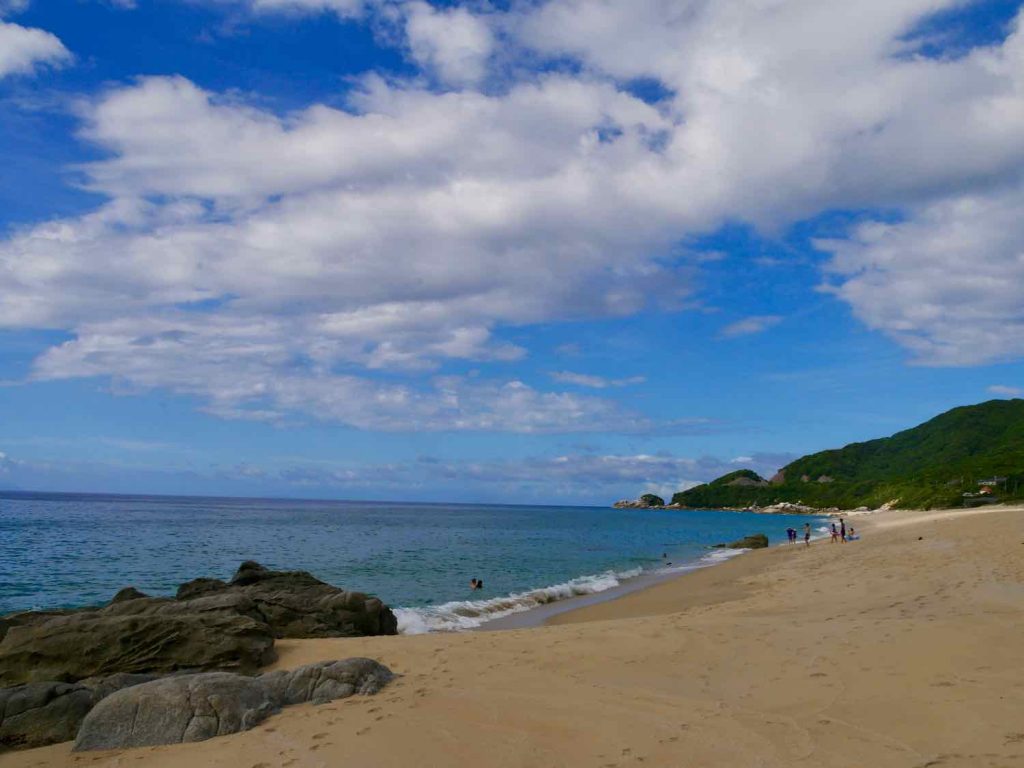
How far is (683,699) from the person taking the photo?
368 inches

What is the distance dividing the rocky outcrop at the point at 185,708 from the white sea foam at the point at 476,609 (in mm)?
11653

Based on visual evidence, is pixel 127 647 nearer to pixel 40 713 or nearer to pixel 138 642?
pixel 138 642

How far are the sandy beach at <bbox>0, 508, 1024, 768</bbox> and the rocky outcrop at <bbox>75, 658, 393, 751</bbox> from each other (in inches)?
10.2

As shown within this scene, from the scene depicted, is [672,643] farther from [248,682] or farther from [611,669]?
[248,682]

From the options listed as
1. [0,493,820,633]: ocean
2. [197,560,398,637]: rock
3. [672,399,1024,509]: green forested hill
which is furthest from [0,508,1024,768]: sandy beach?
[672,399,1024,509]: green forested hill

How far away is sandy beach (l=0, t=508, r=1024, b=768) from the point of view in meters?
7.43

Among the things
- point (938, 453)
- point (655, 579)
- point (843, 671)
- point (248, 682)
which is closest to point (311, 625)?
point (248, 682)

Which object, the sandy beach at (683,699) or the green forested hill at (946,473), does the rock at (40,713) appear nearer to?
the sandy beach at (683,699)

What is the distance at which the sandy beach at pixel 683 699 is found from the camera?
7434 mm

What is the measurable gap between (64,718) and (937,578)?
917 inches

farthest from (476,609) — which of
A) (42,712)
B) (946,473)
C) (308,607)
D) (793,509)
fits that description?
(793,509)

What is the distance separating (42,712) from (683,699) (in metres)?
8.96

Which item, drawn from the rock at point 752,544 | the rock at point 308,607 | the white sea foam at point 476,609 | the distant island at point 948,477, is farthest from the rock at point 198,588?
the distant island at point 948,477

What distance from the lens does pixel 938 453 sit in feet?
618
